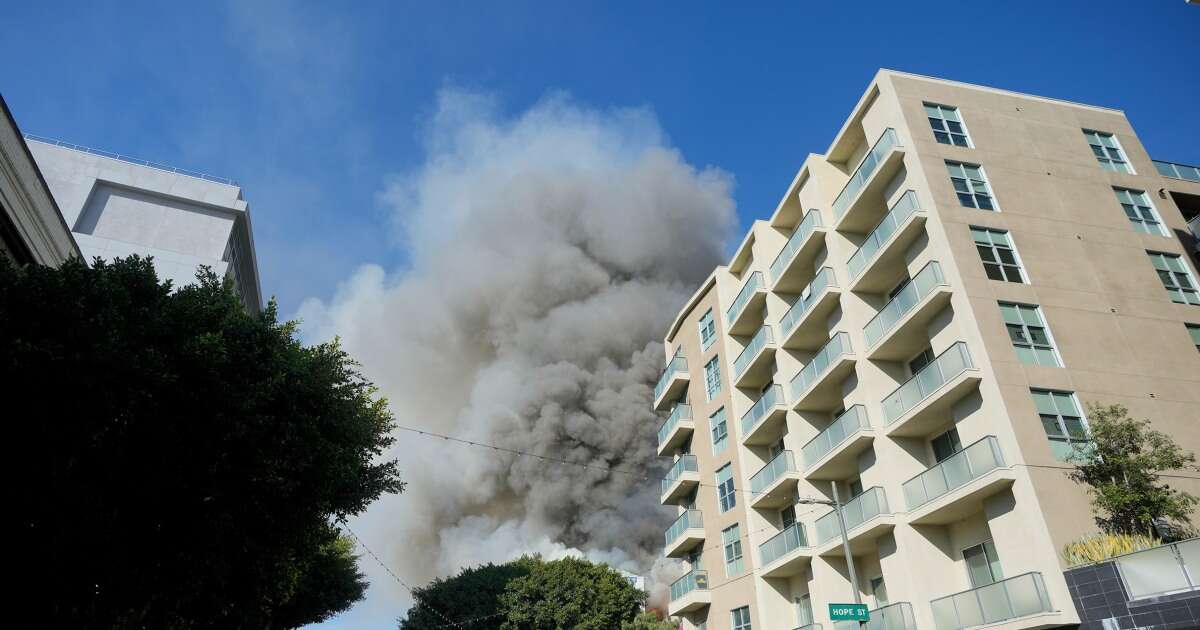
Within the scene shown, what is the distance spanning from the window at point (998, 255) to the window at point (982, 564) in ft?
23.2

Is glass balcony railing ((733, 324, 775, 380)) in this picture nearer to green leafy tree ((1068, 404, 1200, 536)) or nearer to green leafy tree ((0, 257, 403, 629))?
green leafy tree ((1068, 404, 1200, 536))

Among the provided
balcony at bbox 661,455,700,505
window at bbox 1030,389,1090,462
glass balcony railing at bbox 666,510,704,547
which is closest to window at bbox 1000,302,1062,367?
window at bbox 1030,389,1090,462

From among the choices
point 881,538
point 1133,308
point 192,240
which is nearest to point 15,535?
point 881,538

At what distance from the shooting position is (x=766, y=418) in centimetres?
2539

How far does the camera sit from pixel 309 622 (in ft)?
107

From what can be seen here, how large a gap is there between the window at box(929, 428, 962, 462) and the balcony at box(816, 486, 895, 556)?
1.87 metres

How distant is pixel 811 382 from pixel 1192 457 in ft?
33.8

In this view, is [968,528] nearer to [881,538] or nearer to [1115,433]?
[881,538]

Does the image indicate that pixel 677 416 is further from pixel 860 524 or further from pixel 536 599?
pixel 536 599

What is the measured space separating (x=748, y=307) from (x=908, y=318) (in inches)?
385

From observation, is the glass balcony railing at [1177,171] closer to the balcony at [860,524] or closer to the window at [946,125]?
the window at [946,125]

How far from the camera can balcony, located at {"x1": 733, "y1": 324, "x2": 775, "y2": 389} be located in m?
26.8

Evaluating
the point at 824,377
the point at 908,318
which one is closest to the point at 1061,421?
the point at 908,318

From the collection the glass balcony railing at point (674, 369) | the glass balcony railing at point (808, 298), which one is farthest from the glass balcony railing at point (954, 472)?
the glass balcony railing at point (674, 369)
